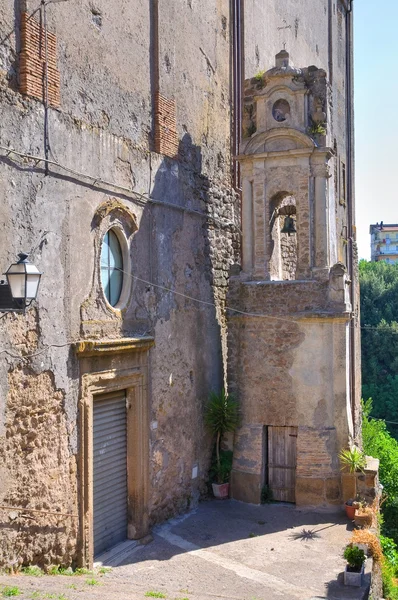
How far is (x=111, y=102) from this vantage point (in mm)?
10523

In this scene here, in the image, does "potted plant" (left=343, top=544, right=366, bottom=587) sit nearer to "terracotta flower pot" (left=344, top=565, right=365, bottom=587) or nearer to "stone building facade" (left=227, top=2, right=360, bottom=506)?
"terracotta flower pot" (left=344, top=565, right=365, bottom=587)

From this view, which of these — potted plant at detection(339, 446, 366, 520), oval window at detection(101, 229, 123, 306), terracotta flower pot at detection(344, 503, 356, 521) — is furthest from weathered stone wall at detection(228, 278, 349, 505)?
oval window at detection(101, 229, 123, 306)

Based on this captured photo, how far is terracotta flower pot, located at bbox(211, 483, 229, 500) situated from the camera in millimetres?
12867

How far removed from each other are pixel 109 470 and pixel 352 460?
4.24 meters

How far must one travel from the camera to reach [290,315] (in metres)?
12.7

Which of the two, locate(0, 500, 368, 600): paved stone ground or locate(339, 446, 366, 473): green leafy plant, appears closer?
locate(0, 500, 368, 600): paved stone ground

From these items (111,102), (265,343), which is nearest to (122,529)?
(265,343)

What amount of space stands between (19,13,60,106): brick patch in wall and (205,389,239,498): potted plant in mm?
6232

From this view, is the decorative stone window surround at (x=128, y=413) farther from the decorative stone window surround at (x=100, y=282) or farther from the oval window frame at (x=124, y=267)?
the oval window frame at (x=124, y=267)

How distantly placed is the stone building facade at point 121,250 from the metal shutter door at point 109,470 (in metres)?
0.05

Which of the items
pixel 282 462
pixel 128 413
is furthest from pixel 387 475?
pixel 128 413

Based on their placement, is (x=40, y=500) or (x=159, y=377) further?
(x=159, y=377)

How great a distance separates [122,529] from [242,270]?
Result: 5294mm

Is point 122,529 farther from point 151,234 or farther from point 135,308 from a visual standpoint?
point 151,234
